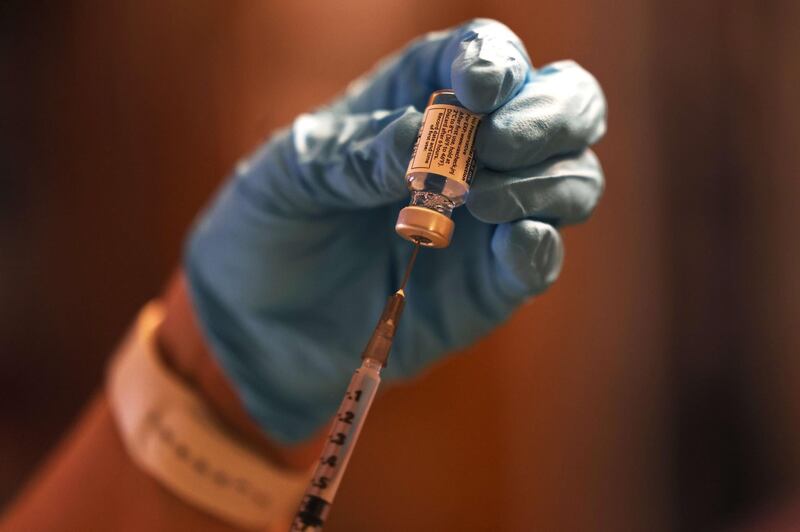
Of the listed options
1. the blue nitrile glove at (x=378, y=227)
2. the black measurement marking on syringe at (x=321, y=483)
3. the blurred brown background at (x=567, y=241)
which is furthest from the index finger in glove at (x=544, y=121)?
the blurred brown background at (x=567, y=241)

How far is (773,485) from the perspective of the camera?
4.42 feet

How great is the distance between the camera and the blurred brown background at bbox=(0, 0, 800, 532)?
4.54 ft

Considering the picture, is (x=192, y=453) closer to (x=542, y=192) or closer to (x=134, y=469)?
(x=134, y=469)

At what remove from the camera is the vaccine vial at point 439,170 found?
0.49 meters

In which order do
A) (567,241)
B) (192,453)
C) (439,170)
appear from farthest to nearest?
(567,241) → (192,453) → (439,170)

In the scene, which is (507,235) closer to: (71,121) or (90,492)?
(90,492)

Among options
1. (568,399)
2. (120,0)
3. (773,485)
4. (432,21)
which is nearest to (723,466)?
(773,485)

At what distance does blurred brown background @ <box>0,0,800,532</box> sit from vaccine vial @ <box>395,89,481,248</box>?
95 cm

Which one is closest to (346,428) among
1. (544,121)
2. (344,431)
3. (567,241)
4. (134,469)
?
(344,431)

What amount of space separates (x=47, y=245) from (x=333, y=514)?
0.92 metres

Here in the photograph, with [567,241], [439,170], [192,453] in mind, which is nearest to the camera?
[439,170]

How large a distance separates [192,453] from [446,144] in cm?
57

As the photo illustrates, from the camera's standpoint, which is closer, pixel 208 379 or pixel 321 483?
pixel 321 483

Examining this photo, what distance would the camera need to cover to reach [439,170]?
494 mm
